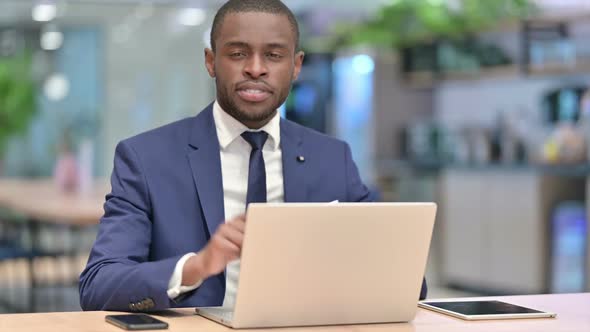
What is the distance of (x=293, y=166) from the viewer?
7.62 ft

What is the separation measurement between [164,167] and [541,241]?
518 cm

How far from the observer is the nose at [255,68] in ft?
6.93

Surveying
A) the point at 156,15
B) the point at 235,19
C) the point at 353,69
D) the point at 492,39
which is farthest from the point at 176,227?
the point at 156,15

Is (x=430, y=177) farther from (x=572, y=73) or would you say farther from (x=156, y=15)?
(x=156, y=15)

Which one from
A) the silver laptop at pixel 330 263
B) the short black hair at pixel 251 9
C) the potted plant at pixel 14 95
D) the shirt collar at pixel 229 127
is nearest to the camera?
the silver laptop at pixel 330 263

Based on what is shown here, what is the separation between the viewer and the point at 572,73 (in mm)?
7477

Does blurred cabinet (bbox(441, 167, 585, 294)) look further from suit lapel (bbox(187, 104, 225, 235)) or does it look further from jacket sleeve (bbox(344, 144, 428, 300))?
suit lapel (bbox(187, 104, 225, 235))

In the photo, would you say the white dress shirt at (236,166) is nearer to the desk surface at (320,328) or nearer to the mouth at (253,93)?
the mouth at (253,93)

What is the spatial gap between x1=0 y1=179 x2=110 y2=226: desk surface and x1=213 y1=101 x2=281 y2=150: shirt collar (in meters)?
3.14

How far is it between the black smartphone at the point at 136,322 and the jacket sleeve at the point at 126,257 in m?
0.08

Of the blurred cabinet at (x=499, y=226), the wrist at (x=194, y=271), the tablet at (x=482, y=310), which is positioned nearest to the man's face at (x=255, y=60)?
the wrist at (x=194, y=271)

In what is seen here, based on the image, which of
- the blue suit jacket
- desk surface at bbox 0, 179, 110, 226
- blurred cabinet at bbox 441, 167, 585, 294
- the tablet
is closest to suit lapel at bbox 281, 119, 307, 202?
the blue suit jacket

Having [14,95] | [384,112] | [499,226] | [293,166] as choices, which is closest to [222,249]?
[293,166]

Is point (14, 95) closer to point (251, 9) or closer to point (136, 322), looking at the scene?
point (251, 9)
